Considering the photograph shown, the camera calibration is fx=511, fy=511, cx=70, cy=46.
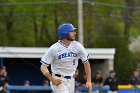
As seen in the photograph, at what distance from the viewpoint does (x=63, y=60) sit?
8445mm

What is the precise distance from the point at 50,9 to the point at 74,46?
111 feet

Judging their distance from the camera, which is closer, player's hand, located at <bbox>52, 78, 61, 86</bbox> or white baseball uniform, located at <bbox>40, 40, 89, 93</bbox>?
player's hand, located at <bbox>52, 78, 61, 86</bbox>

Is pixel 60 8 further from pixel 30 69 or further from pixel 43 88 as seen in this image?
pixel 43 88

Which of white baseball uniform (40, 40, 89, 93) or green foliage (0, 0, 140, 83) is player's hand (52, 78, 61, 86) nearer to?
white baseball uniform (40, 40, 89, 93)

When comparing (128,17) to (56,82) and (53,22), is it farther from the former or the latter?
(56,82)

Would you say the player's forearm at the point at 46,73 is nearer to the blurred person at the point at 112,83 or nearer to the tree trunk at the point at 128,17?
the blurred person at the point at 112,83

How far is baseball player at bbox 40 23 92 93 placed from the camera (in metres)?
8.35

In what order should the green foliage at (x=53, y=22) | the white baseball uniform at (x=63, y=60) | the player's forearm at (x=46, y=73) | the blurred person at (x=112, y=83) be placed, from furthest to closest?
the green foliage at (x=53, y=22), the blurred person at (x=112, y=83), the white baseball uniform at (x=63, y=60), the player's forearm at (x=46, y=73)

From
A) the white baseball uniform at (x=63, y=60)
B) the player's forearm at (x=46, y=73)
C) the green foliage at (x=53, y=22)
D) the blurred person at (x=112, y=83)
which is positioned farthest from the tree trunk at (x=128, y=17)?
the player's forearm at (x=46, y=73)

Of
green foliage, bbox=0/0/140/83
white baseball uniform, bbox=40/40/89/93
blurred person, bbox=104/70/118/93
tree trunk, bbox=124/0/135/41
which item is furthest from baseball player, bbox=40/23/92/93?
tree trunk, bbox=124/0/135/41

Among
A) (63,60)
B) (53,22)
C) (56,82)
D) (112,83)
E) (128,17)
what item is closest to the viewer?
(56,82)

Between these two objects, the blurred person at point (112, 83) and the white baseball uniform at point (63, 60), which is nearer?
the white baseball uniform at point (63, 60)

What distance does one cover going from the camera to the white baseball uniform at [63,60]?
27.6ft

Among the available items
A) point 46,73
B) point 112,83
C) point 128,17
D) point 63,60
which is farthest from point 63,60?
point 128,17
